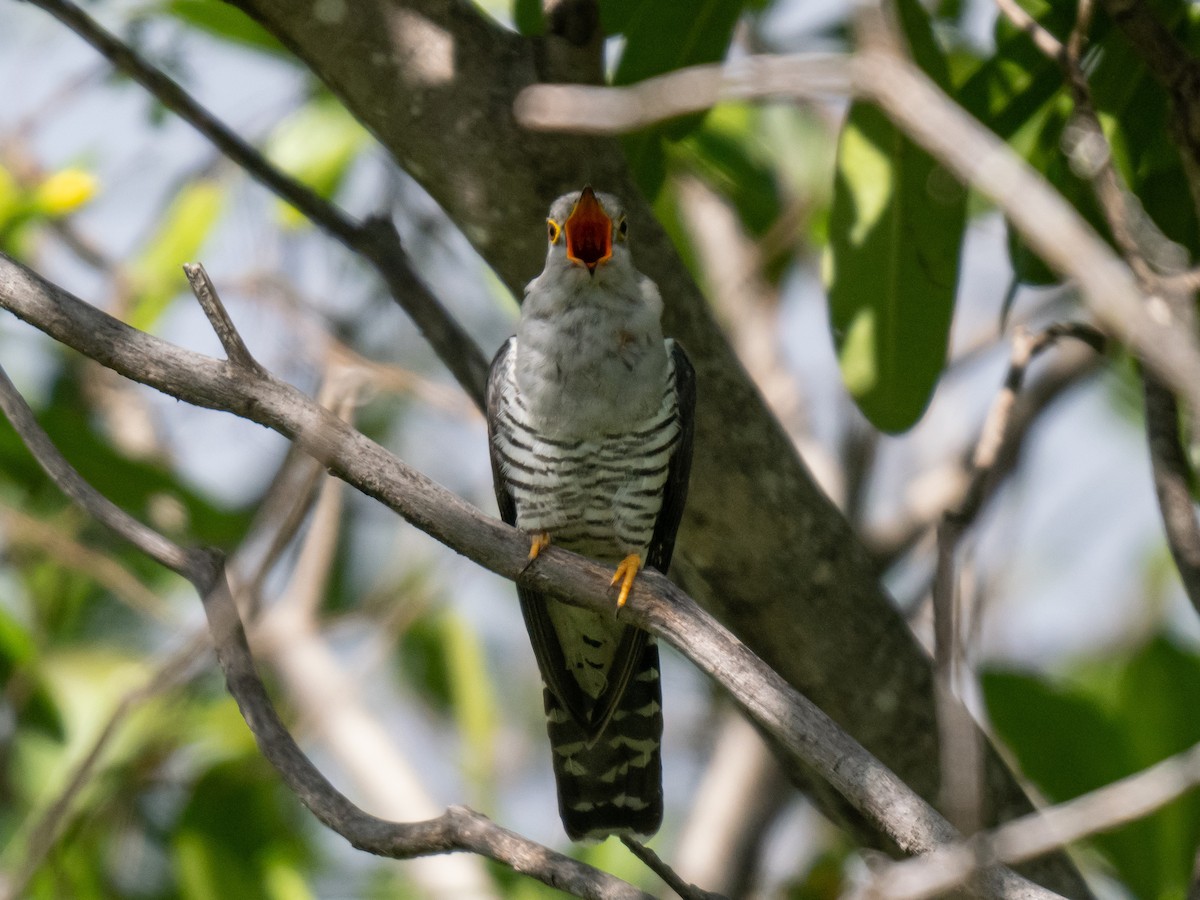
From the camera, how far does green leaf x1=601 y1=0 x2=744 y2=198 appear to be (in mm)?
2498

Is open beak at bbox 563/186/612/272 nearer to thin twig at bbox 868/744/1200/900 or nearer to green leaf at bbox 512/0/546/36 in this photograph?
green leaf at bbox 512/0/546/36

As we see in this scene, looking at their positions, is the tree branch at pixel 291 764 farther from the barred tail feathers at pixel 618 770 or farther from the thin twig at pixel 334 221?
the barred tail feathers at pixel 618 770

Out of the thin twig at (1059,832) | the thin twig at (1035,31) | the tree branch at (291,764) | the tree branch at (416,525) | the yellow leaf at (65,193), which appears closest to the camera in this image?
the thin twig at (1059,832)

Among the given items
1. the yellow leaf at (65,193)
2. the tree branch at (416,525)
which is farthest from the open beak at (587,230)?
the yellow leaf at (65,193)

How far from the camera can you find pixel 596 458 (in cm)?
272

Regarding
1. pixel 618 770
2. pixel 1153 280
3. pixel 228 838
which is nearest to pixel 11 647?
pixel 228 838

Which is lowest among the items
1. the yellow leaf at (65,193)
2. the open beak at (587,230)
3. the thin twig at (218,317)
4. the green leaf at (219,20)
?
the thin twig at (218,317)

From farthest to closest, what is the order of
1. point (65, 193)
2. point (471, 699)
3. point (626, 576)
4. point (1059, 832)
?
1. point (471, 699)
2. point (65, 193)
3. point (626, 576)
4. point (1059, 832)

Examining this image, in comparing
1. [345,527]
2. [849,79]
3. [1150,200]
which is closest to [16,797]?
[345,527]

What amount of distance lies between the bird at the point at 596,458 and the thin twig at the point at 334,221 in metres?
0.10

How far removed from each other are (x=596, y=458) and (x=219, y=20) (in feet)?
5.68

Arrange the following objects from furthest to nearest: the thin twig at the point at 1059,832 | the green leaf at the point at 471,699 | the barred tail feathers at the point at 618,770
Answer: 1. the green leaf at the point at 471,699
2. the barred tail feathers at the point at 618,770
3. the thin twig at the point at 1059,832

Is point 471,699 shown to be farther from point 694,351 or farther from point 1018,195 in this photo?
point 1018,195

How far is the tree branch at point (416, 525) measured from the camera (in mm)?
1733
